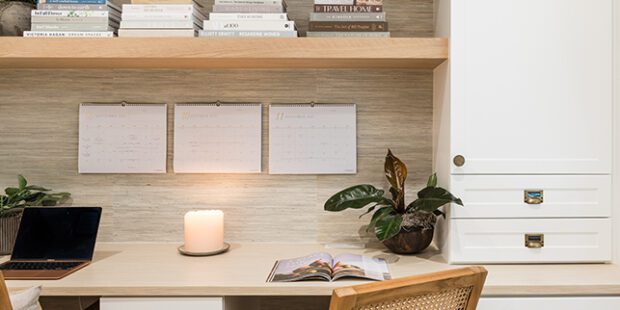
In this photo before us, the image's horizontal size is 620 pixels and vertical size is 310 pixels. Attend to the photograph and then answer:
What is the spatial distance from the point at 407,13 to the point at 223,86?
0.81m

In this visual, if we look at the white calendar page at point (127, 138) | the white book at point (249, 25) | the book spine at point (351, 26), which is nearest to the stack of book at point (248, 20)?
the white book at point (249, 25)

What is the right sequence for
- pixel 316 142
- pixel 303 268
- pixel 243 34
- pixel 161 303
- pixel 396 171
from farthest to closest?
1. pixel 316 142
2. pixel 396 171
3. pixel 243 34
4. pixel 303 268
5. pixel 161 303

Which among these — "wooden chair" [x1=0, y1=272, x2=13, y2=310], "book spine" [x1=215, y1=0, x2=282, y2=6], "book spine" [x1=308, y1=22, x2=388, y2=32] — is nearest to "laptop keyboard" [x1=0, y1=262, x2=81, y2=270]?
"wooden chair" [x1=0, y1=272, x2=13, y2=310]

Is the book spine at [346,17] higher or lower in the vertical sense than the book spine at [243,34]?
higher

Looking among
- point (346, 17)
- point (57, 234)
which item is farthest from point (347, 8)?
point (57, 234)

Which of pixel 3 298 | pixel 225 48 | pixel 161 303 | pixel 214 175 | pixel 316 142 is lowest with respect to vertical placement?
pixel 161 303

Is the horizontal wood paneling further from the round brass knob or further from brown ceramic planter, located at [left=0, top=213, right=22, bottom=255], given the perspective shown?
the round brass knob

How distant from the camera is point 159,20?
58.1 inches

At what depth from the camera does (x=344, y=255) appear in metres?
1.50

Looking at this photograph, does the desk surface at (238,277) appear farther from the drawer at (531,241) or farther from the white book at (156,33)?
the white book at (156,33)

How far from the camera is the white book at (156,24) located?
4.83 ft

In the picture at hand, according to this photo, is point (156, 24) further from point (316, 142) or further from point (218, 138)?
point (316, 142)

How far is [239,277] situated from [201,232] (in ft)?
1.00

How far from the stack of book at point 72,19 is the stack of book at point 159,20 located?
66 millimetres
